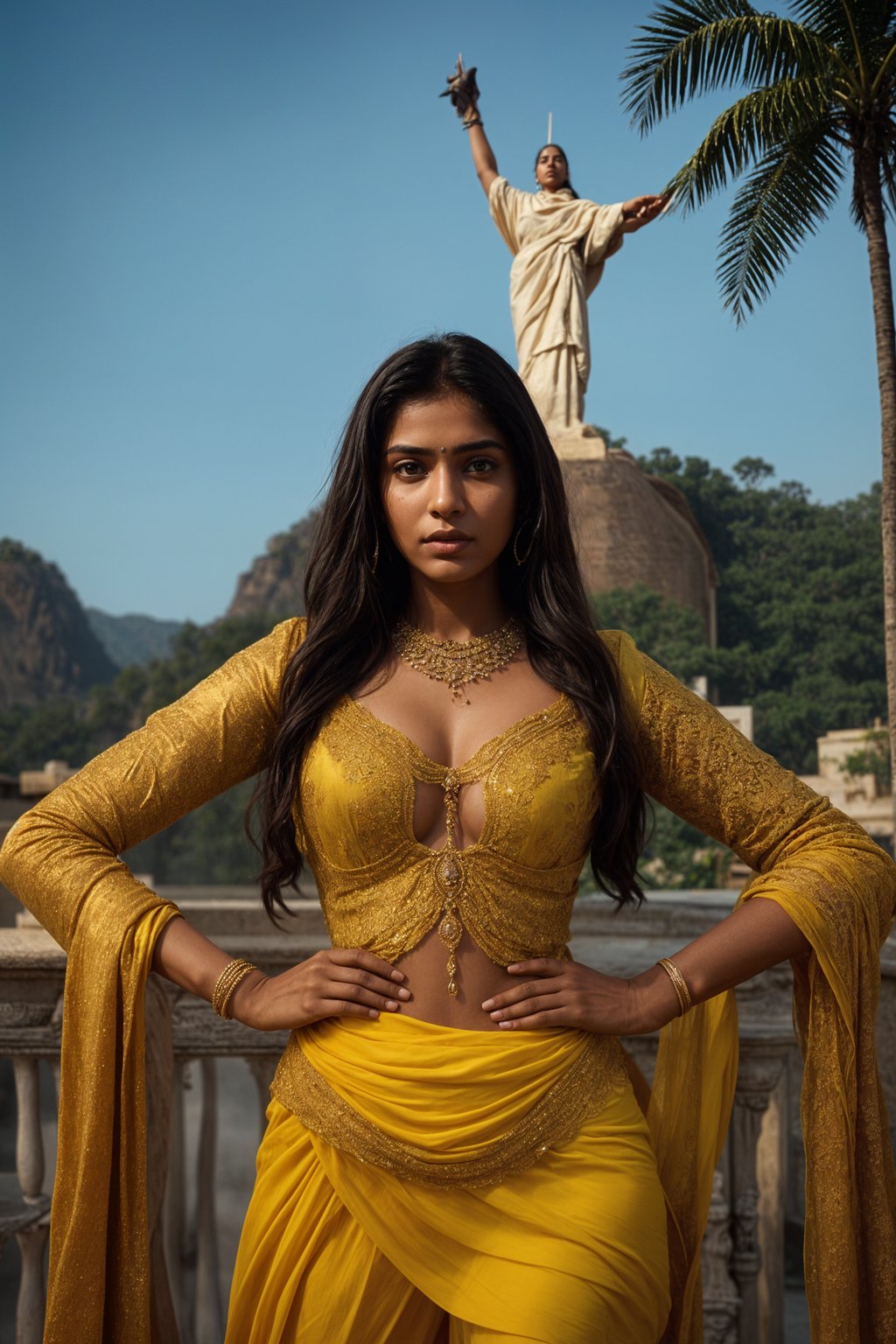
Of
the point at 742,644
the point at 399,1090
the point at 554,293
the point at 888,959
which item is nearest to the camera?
the point at 399,1090

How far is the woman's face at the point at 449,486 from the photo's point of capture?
1.69 m

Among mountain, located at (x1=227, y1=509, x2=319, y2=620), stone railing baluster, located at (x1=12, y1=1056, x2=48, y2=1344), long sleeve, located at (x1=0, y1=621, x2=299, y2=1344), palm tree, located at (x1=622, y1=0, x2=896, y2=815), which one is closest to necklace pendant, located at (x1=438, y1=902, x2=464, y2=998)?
long sleeve, located at (x1=0, y1=621, x2=299, y2=1344)

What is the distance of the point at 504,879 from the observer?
5.43ft

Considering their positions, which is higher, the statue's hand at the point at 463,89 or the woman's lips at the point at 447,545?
the statue's hand at the point at 463,89

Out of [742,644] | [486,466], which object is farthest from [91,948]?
[742,644]

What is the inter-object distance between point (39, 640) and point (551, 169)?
143 feet

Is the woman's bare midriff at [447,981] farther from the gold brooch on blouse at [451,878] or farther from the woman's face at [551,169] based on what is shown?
the woman's face at [551,169]

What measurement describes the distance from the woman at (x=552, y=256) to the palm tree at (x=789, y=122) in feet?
4.54

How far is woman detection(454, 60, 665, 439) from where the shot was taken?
8625mm

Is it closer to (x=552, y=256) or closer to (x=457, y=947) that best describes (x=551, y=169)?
(x=552, y=256)

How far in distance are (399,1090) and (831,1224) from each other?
69cm

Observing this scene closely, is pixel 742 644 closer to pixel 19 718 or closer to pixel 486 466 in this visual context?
pixel 19 718

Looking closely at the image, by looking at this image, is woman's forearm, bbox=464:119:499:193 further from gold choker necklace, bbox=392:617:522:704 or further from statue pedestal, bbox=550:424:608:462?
gold choker necklace, bbox=392:617:522:704

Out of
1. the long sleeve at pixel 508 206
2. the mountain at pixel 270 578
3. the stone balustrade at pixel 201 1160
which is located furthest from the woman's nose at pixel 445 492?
the mountain at pixel 270 578
